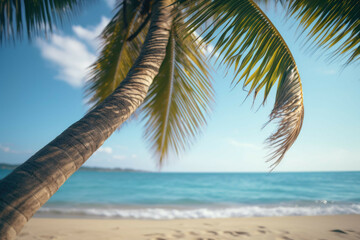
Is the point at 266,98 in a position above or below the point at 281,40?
below

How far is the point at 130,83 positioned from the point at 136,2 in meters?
2.36

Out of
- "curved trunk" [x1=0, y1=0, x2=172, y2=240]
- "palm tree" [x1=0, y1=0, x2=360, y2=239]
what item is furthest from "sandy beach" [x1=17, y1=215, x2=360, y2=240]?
"curved trunk" [x1=0, y1=0, x2=172, y2=240]

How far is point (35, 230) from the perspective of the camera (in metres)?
4.23

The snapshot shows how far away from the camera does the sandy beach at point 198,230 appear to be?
400cm

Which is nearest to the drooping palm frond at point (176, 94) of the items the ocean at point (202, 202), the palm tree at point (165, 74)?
the palm tree at point (165, 74)

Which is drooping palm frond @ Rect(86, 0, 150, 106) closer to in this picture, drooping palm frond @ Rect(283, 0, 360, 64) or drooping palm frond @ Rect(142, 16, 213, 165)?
drooping palm frond @ Rect(142, 16, 213, 165)

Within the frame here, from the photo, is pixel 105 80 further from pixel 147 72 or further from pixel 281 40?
pixel 281 40

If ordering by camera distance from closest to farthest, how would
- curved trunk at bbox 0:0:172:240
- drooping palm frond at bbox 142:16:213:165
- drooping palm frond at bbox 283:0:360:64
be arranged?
curved trunk at bbox 0:0:172:240 < drooping palm frond at bbox 283:0:360:64 < drooping palm frond at bbox 142:16:213:165

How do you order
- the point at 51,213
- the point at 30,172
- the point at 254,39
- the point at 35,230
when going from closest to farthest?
the point at 30,172 → the point at 254,39 → the point at 35,230 → the point at 51,213

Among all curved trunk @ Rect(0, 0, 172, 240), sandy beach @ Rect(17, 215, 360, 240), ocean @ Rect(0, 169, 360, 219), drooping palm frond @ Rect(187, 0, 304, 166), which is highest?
drooping palm frond @ Rect(187, 0, 304, 166)

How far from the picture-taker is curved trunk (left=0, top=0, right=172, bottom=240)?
96 centimetres

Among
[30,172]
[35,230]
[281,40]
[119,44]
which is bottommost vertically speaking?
[35,230]

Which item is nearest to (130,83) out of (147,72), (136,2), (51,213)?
(147,72)

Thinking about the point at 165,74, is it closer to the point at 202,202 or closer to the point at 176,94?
the point at 176,94
